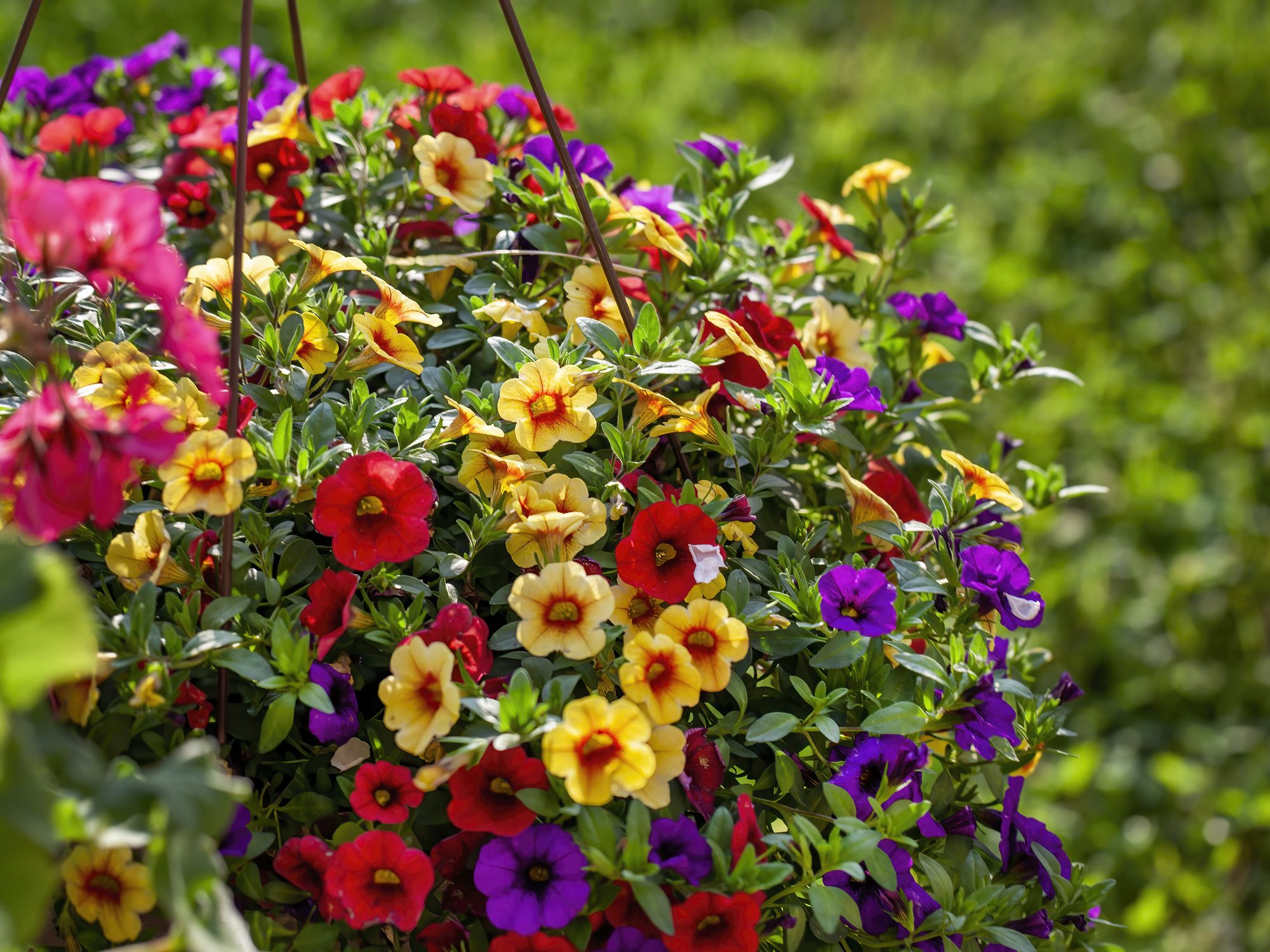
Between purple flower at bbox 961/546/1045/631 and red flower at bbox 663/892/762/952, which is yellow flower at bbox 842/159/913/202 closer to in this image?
purple flower at bbox 961/546/1045/631

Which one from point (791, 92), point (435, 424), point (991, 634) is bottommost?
point (791, 92)

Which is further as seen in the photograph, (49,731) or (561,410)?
(561,410)

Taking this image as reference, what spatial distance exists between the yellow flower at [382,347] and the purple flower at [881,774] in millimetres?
454

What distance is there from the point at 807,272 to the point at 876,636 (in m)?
0.52

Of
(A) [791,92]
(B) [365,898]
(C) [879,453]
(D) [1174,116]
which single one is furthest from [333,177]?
(D) [1174,116]

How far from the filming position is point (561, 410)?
2.70 ft

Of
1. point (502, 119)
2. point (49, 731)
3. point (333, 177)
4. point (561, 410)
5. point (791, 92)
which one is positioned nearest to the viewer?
point (49, 731)

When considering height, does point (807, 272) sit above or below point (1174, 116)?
above

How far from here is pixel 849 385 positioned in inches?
35.9

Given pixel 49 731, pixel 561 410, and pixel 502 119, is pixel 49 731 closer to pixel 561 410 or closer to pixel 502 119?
pixel 561 410

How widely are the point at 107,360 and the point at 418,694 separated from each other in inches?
13.7

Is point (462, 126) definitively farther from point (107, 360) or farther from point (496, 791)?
point (496, 791)

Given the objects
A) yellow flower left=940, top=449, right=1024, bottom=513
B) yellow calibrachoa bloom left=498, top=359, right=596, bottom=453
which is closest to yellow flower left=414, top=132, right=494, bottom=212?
yellow calibrachoa bloom left=498, top=359, right=596, bottom=453

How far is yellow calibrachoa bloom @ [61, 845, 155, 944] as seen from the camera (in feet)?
2.10
